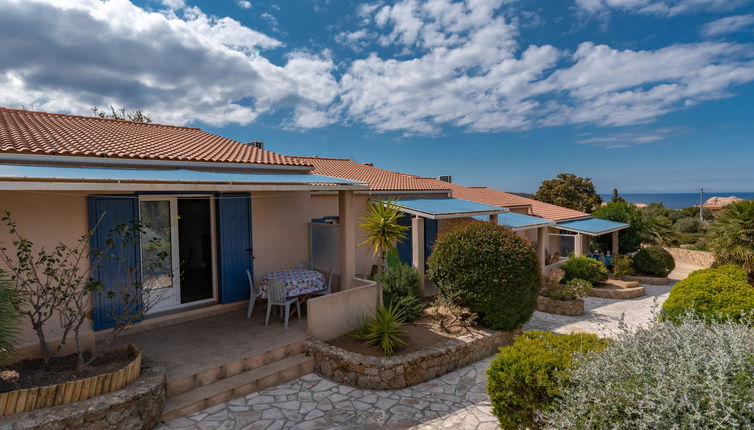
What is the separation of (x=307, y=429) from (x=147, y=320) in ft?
22.9

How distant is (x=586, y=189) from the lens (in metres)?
59.1

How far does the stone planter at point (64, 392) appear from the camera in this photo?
649 centimetres

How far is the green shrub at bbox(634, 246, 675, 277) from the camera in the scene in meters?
29.5

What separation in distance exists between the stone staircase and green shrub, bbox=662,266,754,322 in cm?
1049

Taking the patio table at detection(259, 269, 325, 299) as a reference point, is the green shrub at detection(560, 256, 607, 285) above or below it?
below

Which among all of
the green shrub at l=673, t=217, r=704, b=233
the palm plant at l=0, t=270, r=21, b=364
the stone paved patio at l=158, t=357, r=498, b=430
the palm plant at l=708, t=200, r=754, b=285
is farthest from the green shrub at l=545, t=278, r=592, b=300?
the green shrub at l=673, t=217, r=704, b=233

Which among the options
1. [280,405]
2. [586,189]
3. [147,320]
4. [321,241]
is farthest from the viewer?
[586,189]

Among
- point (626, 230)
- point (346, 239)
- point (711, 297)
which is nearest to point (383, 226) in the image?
point (346, 239)

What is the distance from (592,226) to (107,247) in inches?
1275

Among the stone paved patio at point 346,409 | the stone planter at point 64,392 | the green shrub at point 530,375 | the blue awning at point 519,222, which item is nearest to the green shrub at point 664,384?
the green shrub at point 530,375

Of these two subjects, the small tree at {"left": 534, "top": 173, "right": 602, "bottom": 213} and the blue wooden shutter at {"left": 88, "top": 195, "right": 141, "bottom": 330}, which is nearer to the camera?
the blue wooden shutter at {"left": 88, "top": 195, "right": 141, "bottom": 330}

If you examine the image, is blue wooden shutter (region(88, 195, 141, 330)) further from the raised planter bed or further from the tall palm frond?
the raised planter bed

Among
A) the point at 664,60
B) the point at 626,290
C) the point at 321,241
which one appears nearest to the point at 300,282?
the point at 321,241

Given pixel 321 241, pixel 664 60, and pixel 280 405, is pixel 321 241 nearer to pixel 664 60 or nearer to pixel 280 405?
pixel 280 405
